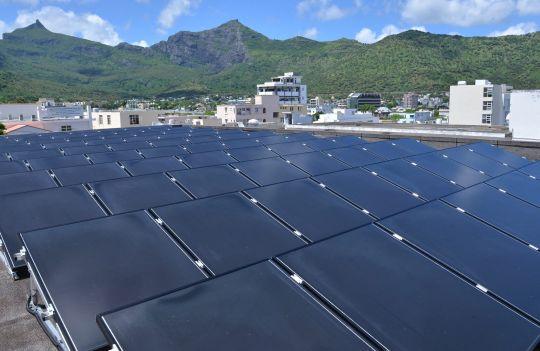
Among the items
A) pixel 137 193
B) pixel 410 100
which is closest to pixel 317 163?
pixel 137 193

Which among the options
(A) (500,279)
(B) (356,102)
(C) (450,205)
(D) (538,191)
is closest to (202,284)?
(A) (500,279)

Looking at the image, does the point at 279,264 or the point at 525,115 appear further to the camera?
the point at 525,115

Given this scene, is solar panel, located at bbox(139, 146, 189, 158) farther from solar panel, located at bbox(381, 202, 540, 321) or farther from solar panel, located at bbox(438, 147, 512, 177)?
solar panel, located at bbox(381, 202, 540, 321)

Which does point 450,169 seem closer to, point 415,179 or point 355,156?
point 415,179

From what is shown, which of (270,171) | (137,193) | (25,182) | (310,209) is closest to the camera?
(310,209)

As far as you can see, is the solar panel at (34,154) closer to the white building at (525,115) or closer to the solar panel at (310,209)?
the solar panel at (310,209)

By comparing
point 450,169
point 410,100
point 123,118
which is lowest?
point 450,169

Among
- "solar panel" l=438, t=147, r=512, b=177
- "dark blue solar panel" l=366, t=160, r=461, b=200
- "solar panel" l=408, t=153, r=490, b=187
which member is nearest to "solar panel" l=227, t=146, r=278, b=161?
"dark blue solar panel" l=366, t=160, r=461, b=200
